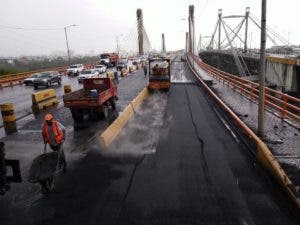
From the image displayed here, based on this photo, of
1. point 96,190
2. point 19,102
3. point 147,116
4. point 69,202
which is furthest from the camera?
point 19,102

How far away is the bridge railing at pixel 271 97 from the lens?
45.5 ft

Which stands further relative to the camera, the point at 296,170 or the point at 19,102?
the point at 19,102

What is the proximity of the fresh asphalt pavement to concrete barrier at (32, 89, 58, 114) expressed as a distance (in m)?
8.49

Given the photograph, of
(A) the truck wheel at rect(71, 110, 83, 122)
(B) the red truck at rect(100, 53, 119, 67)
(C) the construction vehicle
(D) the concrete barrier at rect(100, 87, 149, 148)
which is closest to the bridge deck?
(D) the concrete barrier at rect(100, 87, 149, 148)

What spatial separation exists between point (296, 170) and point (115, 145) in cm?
622

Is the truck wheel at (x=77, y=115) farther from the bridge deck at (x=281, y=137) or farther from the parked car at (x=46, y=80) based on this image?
the parked car at (x=46, y=80)

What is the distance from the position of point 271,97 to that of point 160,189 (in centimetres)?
942

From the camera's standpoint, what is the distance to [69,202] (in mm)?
8203

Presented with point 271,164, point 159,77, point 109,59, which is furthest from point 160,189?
point 109,59

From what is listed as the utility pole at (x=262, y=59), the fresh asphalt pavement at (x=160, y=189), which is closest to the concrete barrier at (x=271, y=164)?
the fresh asphalt pavement at (x=160, y=189)

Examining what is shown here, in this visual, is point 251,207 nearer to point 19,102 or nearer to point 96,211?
point 96,211

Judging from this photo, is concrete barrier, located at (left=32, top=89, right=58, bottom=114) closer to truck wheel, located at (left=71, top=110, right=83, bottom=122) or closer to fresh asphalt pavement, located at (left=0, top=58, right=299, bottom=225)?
truck wheel, located at (left=71, top=110, right=83, bottom=122)

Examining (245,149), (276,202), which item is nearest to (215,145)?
(245,149)

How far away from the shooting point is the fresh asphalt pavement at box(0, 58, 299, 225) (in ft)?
24.2
